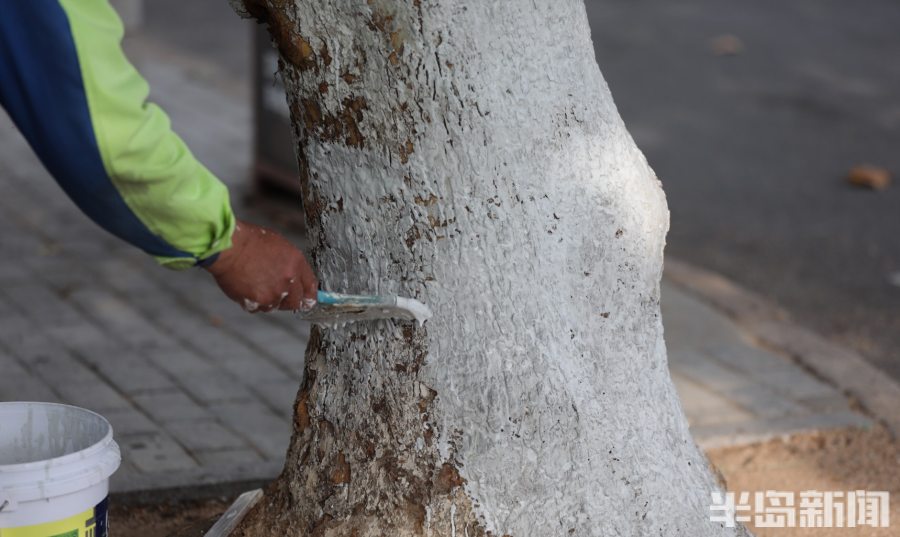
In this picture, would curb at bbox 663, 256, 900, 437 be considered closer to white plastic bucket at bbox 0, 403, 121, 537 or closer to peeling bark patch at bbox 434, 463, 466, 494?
peeling bark patch at bbox 434, 463, 466, 494

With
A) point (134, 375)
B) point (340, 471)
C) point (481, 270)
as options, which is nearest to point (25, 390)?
point (134, 375)

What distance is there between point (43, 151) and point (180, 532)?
1.29 metres

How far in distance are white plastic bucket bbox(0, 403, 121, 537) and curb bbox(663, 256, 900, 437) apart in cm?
262

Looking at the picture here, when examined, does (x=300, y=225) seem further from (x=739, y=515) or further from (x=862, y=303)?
(x=739, y=515)

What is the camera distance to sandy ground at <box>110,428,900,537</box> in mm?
3162

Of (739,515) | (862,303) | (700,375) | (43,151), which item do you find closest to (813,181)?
(862,303)

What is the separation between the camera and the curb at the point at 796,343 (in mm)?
4113

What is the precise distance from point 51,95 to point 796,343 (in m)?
3.40

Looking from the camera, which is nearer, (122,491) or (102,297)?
(122,491)

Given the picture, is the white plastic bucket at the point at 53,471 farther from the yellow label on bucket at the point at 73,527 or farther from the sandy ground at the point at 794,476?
the sandy ground at the point at 794,476

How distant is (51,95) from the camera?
1.91 meters

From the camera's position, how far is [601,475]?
2479mm

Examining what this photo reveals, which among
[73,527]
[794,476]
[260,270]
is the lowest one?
[794,476]

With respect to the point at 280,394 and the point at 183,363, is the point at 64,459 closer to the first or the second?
the point at 280,394
